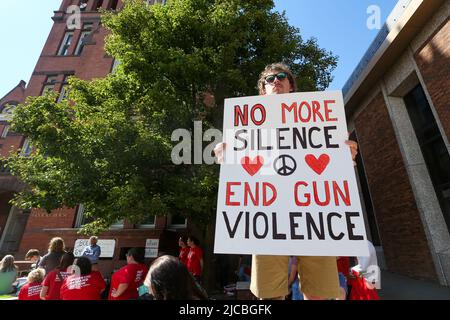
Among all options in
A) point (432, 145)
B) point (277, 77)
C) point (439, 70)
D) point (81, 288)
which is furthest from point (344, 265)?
point (439, 70)

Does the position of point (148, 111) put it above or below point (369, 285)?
above

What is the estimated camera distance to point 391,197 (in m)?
8.71

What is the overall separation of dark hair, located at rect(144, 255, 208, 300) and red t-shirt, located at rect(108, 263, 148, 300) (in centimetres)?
270

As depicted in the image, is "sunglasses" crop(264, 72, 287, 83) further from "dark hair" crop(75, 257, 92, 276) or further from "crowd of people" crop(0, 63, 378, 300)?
"dark hair" crop(75, 257, 92, 276)

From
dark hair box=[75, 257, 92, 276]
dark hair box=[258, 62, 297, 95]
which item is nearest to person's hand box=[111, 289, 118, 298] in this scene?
dark hair box=[75, 257, 92, 276]

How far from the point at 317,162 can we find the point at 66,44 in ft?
76.4

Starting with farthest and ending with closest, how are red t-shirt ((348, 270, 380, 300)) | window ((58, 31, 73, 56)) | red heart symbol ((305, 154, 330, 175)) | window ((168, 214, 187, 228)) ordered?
window ((58, 31, 73, 56)) < window ((168, 214, 187, 228)) < red t-shirt ((348, 270, 380, 300)) < red heart symbol ((305, 154, 330, 175))

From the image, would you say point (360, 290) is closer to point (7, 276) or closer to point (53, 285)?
point (53, 285)

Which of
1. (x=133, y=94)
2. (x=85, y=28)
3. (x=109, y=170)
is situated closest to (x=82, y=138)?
(x=109, y=170)

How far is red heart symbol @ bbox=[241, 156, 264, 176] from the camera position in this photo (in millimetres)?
2174
